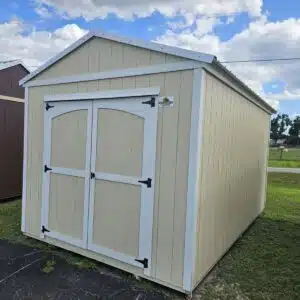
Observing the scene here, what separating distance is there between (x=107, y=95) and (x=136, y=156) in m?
0.74

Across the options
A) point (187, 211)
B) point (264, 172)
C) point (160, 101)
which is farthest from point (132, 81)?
point (264, 172)

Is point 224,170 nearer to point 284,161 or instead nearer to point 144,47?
point 144,47

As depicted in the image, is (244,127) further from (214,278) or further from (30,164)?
(30,164)

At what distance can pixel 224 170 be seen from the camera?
3324 millimetres

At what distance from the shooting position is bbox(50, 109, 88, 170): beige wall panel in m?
3.29

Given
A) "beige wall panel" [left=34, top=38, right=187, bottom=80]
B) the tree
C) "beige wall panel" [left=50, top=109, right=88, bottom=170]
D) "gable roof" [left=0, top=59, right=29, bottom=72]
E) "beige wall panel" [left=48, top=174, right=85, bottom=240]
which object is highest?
the tree

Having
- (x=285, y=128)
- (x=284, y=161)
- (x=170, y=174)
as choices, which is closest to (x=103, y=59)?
(x=170, y=174)

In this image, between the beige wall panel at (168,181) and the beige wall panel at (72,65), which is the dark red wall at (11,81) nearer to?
the beige wall panel at (72,65)

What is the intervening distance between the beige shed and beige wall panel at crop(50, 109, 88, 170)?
1 cm

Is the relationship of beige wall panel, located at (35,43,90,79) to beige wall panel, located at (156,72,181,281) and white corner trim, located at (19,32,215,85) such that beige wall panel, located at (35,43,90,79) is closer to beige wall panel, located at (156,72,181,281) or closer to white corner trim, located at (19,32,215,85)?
white corner trim, located at (19,32,215,85)

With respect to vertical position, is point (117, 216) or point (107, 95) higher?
point (107, 95)

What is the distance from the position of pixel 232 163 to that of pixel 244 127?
0.74 meters


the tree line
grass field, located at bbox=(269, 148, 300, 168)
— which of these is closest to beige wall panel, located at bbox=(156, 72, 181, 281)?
grass field, located at bbox=(269, 148, 300, 168)

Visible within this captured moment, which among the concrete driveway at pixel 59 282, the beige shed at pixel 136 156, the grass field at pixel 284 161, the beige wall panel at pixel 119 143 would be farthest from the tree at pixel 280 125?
the concrete driveway at pixel 59 282
